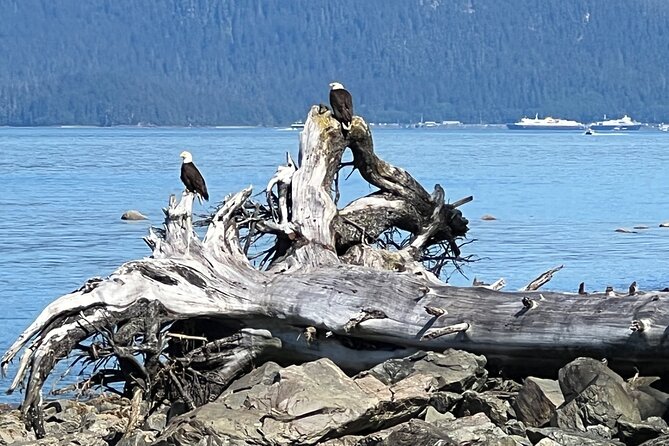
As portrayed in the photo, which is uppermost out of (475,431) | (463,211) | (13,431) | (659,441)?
(659,441)

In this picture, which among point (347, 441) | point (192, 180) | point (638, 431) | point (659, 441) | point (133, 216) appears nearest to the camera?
point (659, 441)

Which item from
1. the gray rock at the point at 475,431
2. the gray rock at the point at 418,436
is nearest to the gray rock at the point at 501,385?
the gray rock at the point at 475,431

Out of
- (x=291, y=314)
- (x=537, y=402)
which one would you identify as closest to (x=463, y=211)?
(x=291, y=314)

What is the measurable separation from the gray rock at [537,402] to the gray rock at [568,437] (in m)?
0.55

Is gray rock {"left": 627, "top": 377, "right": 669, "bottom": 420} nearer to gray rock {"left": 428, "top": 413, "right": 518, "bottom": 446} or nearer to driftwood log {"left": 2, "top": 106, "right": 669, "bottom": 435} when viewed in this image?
driftwood log {"left": 2, "top": 106, "right": 669, "bottom": 435}

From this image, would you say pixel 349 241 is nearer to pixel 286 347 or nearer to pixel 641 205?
pixel 286 347

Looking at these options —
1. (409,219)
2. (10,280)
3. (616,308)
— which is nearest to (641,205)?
(10,280)

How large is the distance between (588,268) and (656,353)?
1495 centimetres

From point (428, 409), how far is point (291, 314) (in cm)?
175

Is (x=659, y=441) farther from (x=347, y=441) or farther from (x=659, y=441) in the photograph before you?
(x=347, y=441)

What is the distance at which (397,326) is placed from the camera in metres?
10.1

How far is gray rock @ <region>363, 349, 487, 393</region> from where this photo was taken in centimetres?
936

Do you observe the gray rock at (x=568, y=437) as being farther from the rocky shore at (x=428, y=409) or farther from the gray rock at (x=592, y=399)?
the gray rock at (x=592, y=399)

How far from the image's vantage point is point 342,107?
1173cm
